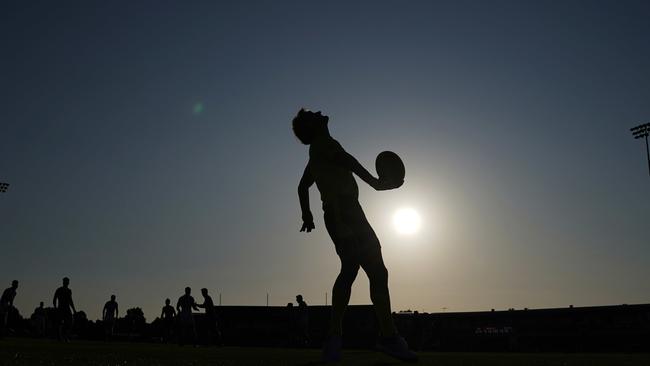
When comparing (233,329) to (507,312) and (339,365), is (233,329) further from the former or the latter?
(339,365)

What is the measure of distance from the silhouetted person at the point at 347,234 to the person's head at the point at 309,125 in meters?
0.14

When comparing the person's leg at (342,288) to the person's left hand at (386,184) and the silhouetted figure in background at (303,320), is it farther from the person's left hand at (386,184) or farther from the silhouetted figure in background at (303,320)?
the silhouetted figure in background at (303,320)

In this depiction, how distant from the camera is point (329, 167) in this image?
6223 millimetres

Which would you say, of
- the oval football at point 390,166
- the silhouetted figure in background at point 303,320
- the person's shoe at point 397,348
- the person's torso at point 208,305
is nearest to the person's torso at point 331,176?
the oval football at point 390,166

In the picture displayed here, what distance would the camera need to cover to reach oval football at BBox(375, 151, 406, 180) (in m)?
6.27

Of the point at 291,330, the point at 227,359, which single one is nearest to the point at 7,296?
the point at 291,330

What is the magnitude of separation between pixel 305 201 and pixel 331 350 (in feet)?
5.50

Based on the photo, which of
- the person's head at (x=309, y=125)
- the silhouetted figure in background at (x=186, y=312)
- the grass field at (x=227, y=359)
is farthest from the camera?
the silhouetted figure in background at (x=186, y=312)

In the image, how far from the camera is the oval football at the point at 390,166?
6.27 m

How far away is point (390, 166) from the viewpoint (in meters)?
6.30

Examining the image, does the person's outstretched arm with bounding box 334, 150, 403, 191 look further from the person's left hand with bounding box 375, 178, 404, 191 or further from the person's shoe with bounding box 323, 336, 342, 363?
the person's shoe with bounding box 323, 336, 342, 363

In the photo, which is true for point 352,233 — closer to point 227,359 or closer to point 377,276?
point 377,276

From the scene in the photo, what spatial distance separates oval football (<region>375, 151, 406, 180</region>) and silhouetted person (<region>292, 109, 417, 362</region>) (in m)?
Result: 0.08

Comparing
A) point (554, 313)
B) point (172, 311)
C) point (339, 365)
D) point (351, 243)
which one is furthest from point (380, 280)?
point (554, 313)
